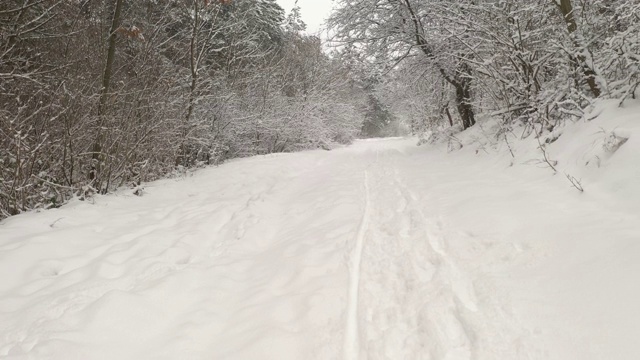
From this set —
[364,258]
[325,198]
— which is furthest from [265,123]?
[364,258]

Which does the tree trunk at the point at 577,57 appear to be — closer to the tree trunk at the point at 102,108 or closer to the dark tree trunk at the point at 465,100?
the dark tree trunk at the point at 465,100

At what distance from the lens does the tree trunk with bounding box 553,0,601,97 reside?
6097 millimetres

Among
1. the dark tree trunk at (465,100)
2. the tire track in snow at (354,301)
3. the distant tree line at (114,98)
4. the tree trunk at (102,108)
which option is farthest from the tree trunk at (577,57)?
the tree trunk at (102,108)

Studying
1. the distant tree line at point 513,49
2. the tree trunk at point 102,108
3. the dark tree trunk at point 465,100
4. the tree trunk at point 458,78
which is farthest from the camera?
the dark tree trunk at point 465,100

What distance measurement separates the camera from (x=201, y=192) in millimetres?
8117

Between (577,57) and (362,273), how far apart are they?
5918 millimetres

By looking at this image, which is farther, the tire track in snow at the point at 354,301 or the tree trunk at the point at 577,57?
the tree trunk at the point at 577,57

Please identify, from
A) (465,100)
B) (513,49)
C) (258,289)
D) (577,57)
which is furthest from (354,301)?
(465,100)

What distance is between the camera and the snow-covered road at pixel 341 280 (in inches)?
103

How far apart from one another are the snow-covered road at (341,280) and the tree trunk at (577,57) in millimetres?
1952

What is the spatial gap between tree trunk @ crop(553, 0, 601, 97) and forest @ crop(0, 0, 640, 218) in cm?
3

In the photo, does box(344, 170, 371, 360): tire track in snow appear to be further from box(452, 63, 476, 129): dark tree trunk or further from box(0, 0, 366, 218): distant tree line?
box(452, 63, 476, 129): dark tree trunk

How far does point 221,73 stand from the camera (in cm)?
1535

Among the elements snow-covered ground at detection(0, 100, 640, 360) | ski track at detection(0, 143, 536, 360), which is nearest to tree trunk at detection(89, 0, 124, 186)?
snow-covered ground at detection(0, 100, 640, 360)
